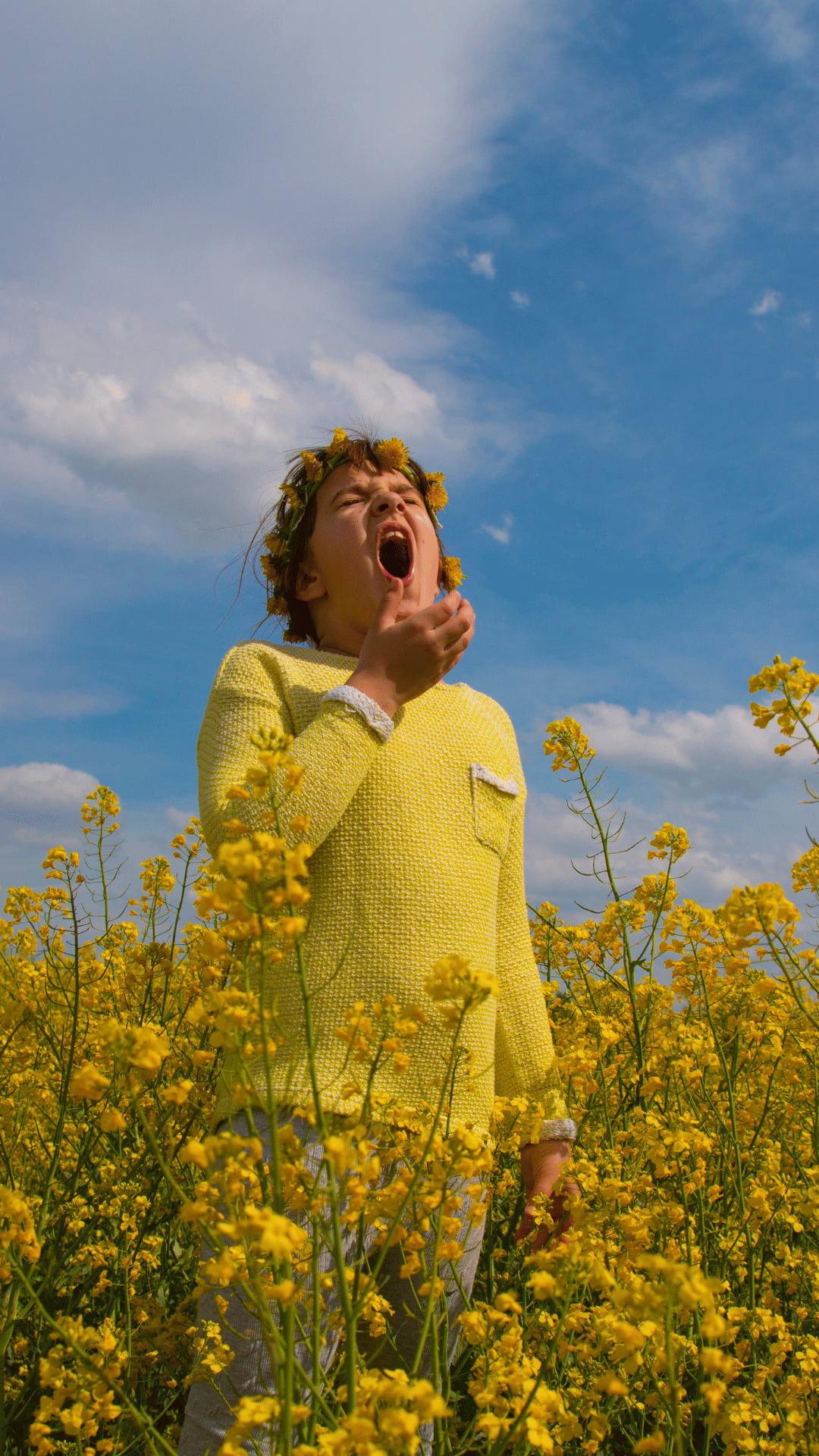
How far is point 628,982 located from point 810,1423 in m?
0.91

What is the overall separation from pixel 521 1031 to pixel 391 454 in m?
1.30

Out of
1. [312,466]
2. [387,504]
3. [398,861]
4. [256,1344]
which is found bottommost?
[256,1344]

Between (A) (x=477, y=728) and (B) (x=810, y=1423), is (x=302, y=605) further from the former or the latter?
(B) (x=810, y=1423)

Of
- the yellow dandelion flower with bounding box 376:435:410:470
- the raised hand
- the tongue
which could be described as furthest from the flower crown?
the raised hand

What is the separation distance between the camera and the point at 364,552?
2016 millimetres

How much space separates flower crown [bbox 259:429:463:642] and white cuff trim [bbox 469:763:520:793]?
2.04ft

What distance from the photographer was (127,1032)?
91cm

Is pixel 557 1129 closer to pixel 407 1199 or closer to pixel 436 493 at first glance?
pixel 407 1199

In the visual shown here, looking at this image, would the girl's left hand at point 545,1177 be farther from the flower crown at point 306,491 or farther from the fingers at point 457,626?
the flower crown at point 306,491

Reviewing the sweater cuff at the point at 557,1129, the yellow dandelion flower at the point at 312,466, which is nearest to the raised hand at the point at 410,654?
the yellow dandelion flower at the point at 312,466

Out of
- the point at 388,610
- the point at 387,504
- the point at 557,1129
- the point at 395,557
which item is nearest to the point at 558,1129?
the point at 557,1129

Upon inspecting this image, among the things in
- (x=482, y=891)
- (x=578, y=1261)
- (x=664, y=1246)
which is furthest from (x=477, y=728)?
(x=578, y=1261)

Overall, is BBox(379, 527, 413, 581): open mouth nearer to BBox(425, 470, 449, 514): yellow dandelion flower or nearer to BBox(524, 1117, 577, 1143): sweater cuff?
BBox(425, 470, 449, 514): yellow dandelion flower

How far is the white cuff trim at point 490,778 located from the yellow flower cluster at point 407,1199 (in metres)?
0.46
